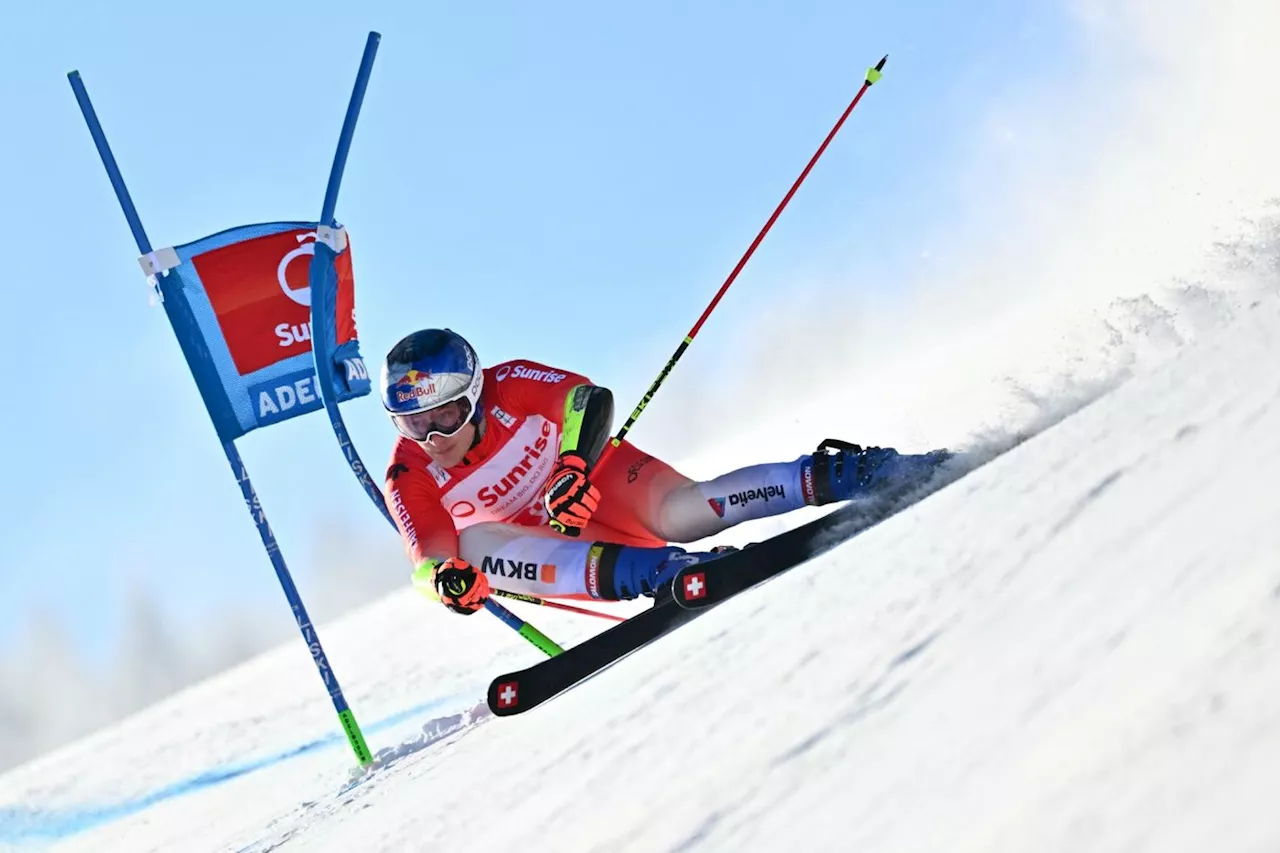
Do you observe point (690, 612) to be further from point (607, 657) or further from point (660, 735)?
point (660, 735)

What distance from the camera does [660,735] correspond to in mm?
3721

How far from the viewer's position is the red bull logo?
6000 mm

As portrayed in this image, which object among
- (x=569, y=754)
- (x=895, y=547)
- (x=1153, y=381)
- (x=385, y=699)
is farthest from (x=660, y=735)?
(x=385, y=699)

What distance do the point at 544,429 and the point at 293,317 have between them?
2.15 m

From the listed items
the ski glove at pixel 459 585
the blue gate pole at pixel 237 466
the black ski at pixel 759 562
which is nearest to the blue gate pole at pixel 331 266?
the blue gate pole at pixel 237 466

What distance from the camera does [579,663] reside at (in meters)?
5.73

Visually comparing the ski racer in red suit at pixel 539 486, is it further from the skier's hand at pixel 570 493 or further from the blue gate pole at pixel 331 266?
the blue gate pole at pixel 331 266

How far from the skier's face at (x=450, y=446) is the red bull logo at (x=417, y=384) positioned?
8.5 inches

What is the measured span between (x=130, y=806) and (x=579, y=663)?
4.14 metres

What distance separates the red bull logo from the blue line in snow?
106 inches

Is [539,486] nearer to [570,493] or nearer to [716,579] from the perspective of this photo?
[570,493]

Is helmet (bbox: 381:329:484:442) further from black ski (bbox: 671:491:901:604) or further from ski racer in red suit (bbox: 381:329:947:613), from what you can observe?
black ski (bbox: 671:491:901:604)

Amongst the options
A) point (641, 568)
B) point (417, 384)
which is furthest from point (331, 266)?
point (641, 568)

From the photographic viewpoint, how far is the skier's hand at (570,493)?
5.83 m
